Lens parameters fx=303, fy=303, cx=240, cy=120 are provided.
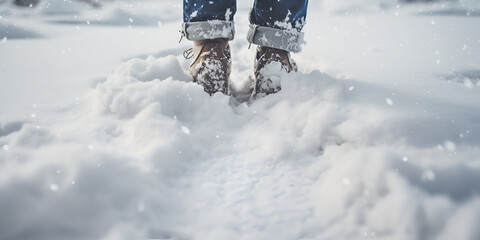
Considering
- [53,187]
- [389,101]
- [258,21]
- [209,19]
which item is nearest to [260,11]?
[258,21]

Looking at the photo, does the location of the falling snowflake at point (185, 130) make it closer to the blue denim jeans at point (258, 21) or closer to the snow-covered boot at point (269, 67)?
the snow-covered boot at point (269, 67)

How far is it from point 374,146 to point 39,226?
2.33 feet

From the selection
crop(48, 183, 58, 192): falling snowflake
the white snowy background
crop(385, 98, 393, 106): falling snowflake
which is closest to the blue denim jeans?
the white snowy background

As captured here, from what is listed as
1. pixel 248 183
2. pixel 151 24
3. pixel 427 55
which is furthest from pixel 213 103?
pixel 151 24

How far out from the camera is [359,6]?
3645mm

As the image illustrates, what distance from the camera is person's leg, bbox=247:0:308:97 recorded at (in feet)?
4.03

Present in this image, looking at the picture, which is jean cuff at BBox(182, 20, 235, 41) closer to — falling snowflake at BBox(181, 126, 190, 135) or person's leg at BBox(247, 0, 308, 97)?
person's leg at BBox(247, 0, 308, 97)

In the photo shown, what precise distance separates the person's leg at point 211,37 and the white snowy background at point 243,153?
0.12 metres

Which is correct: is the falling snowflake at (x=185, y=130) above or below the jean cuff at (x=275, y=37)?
below

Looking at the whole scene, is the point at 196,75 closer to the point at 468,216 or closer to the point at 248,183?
the point at 248,183

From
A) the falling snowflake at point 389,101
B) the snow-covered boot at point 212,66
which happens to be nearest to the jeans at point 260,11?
the snow-covered boot at point 212,66

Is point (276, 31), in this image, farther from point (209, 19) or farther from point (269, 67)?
point (209, 19)

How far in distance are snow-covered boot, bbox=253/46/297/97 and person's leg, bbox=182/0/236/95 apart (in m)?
0.12

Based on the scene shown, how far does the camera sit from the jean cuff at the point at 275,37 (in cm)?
124
